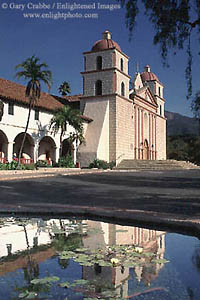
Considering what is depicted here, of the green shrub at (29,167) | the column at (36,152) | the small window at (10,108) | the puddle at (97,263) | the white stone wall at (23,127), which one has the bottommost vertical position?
the puddle at (97,263)

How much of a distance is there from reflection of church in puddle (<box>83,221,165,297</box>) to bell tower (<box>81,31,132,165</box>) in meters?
30.6

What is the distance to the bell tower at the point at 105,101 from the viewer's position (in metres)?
36.2

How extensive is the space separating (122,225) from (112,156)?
31.3m

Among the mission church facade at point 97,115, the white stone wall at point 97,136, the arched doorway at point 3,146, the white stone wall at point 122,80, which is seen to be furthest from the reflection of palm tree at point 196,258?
the white stone wall at point 122,80

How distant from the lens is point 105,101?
121ft

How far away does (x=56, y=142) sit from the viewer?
3225 cm

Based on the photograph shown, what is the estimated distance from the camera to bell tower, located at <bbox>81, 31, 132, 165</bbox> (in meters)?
36.2

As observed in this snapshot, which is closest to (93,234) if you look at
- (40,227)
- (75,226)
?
(75,226)

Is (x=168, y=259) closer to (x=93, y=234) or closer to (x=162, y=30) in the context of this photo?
(x=93, y=234)

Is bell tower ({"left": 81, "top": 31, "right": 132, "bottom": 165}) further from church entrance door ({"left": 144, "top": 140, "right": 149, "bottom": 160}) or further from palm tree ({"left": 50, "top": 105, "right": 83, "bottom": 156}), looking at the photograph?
church entrance door ({"left": 144, "top": 140, "right": 149, "bottom": 160})

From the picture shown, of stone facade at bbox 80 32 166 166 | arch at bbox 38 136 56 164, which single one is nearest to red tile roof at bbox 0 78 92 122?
stone facade at bbox 80 32 166 166

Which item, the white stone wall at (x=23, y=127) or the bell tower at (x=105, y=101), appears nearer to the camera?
the white stone wall at (x=23, y=127)

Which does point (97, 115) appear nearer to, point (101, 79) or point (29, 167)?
point (101, 79)

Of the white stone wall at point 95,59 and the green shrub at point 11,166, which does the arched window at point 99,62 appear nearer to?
the white stone wall at point 95,59
